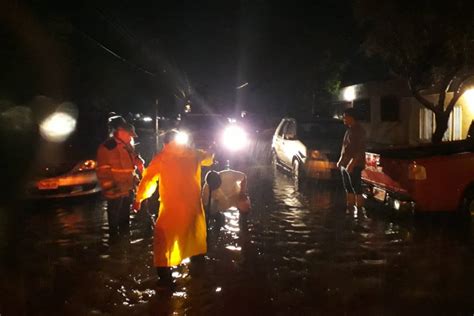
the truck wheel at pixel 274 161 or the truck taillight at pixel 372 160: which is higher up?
the truck taillight at pixel 372 160

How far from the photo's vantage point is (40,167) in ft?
35.0

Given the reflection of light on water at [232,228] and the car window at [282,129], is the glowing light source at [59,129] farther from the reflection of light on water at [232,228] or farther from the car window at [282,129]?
the car window at [282,129]

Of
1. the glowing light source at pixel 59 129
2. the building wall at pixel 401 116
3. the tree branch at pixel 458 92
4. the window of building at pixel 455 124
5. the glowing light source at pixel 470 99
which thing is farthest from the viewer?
the window of building at pixel 455 124

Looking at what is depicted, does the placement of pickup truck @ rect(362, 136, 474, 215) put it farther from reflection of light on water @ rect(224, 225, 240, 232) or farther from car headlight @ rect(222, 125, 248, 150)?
car headlight @ rect(222, 125, 248, 150)

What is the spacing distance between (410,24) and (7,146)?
10.9 metres

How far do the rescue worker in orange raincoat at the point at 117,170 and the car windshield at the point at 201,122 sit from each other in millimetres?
10781

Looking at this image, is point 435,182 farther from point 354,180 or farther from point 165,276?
point 165,276

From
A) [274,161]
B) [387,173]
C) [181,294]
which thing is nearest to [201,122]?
[274,161]

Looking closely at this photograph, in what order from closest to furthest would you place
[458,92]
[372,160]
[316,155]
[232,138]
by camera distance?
[372,160]
[316,155]
[458,92]
[232,138]

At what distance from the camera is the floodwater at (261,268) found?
5426mm

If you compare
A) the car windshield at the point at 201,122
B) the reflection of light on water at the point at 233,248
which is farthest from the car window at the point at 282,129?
the reflection of light on water at the point at 233,248

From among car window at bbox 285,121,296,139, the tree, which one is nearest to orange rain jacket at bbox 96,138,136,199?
car window at bbox 285,121,296,139

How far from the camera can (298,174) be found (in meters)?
14.0

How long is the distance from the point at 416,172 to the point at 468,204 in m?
1.03
